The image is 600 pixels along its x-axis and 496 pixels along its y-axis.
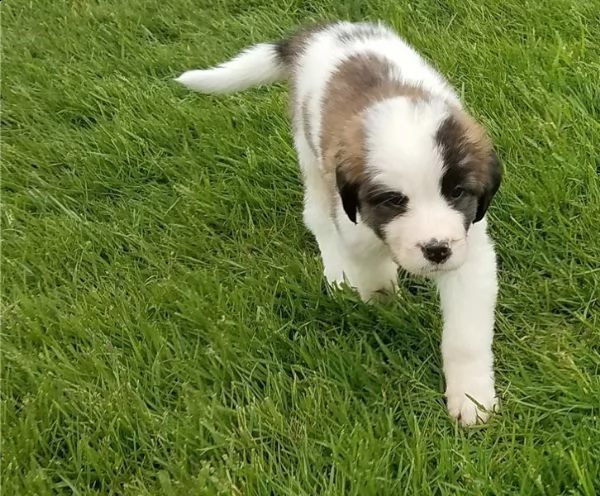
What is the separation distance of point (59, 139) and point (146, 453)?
7.78ft

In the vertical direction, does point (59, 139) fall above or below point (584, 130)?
below

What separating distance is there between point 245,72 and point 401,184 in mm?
1501

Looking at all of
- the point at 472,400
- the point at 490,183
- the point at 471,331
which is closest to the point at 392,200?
the point at 490,183

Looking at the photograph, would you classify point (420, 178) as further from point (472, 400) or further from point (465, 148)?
point (472, 400)

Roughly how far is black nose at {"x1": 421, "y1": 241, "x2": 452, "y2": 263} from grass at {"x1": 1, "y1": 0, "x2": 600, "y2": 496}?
516mm

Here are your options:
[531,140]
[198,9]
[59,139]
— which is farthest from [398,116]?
[198,9]

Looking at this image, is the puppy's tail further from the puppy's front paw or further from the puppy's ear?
the puppy's front paw

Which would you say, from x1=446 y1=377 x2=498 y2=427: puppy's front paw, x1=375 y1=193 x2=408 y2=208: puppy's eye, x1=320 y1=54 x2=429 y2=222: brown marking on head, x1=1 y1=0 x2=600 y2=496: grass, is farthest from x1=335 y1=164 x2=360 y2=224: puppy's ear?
x1=446 y1=377 x2=498 y2=427: puppy's front paw

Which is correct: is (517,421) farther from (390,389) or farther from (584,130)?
(584,130)

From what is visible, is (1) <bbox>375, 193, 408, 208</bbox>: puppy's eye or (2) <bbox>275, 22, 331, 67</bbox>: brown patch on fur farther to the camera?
(2) <bbox>275, 22, 331, 67</bbox>: brown patch on fur

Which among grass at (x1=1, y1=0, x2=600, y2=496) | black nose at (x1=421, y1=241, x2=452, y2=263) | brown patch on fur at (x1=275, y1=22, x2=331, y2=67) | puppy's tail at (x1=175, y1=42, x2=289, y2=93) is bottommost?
grass at (x1=1, y1=0, x2=600, y2=496)

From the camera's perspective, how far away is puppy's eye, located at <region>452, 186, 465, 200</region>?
259 cm

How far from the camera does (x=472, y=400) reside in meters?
2.72

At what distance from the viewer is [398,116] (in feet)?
8.70
